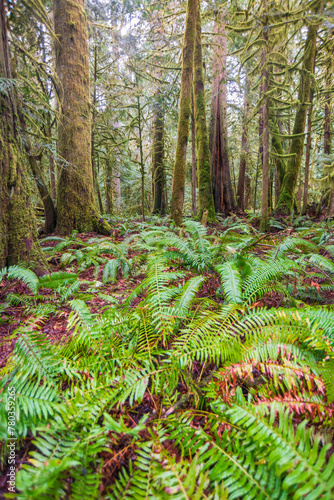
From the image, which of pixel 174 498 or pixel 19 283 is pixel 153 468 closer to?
pixel 174 498

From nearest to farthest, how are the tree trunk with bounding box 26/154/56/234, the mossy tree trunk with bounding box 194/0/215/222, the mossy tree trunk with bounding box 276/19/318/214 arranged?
the tree trunk with bounding box 26/154/56/234 → the mossy tree trunk with bounding box 276/19/318/214 → the mossy tree trunk with bounding box 194/0/215/222

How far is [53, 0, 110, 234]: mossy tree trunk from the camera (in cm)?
541

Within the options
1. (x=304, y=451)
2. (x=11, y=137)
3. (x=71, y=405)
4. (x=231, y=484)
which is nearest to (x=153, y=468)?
(x=231, y=484)

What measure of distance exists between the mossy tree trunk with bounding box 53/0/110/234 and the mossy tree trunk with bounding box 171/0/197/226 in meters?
2.12

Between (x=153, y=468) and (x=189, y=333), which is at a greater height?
(x=189, y=333)

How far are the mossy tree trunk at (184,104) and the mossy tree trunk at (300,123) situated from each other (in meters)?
2.99

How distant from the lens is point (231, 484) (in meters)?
0.86

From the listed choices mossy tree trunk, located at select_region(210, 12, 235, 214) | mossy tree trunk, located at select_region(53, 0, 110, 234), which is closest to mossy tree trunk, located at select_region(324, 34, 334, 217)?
mossy tree trunk, located at select_region(210, 12, 235, 214)

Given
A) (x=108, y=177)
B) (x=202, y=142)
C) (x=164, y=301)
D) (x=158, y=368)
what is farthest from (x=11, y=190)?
(x=108, y=177)

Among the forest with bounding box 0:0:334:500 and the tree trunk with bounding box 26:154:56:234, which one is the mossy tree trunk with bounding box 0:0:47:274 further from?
the tree trunk with bounding box 26:154:56:234

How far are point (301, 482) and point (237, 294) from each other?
1.26m

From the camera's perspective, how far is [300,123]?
697 cm

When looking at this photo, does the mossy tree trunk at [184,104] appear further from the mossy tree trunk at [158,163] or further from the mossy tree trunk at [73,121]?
the mossy tree trunk at [158,163]

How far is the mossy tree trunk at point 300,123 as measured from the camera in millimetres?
6582
